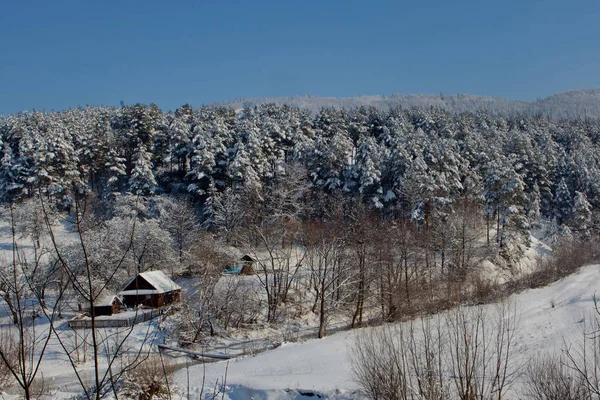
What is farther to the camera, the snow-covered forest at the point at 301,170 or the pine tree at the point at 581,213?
the pine tree at the point at 581,213

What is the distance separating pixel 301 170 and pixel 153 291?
19563 mm

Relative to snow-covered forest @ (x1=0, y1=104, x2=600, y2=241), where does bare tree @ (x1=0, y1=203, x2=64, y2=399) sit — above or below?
below

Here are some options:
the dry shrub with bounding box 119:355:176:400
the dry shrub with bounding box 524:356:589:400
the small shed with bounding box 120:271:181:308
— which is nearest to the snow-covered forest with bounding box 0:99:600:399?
the dry shrub with bounding box 119:355:176:400

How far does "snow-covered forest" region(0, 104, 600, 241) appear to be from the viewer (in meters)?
40.6

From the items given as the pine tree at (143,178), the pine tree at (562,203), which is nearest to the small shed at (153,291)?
the pine tree at (143,178)

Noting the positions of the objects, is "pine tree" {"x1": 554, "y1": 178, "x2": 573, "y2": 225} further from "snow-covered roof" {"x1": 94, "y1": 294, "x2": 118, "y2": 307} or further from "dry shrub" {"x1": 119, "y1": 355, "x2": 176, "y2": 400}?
"dry shrub" {"x1": 119, "y1": 355, "x2": 176, "y2": 400}

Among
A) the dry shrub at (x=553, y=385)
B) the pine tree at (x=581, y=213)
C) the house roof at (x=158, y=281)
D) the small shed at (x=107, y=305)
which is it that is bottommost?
the small shed at (x=107, y=305)

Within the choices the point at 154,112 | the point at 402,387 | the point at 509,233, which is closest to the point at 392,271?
the point at 509,233

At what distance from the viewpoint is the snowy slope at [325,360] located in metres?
13.0

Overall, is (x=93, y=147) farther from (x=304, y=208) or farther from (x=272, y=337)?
(x=272, y=337)

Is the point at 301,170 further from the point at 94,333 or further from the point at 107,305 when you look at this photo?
the point at 94,333

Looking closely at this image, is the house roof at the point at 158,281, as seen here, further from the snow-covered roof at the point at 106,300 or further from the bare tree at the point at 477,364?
the bare tree at the point at 477,364

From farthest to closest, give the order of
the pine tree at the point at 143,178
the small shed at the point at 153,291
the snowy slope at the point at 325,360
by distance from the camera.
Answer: the pine tree at the point at 143,178 → the small shed at the point at 153,291 → the snowy slope at the point at 325,360

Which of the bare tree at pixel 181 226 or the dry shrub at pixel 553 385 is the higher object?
the bare tree at pixel 181 226
